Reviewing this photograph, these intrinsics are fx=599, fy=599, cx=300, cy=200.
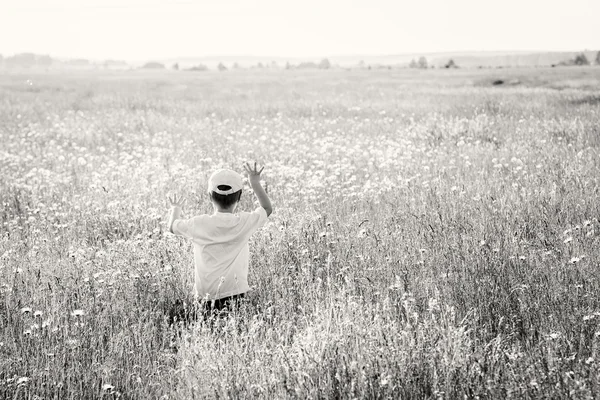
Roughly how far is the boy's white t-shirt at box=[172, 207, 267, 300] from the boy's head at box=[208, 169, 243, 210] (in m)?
0.08

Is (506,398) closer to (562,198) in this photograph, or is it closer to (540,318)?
(540,318)

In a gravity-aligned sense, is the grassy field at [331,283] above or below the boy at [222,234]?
below

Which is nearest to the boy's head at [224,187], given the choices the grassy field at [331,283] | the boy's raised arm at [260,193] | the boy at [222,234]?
the boy at [222,234]

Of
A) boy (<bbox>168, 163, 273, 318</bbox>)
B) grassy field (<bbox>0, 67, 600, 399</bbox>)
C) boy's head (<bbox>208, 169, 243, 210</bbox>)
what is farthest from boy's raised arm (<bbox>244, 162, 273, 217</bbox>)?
grassy field (<bbox>0, 67, 600, 399</bbox>)

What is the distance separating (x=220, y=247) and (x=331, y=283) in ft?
2.95

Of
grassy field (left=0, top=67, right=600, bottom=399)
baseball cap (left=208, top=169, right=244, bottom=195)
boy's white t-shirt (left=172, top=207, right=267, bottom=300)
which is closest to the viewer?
grassy field (left=0, top=67, right=600, bottom=399)

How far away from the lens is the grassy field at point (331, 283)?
3.09 meters

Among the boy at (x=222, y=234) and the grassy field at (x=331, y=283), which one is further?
the boy at (x=222, y=234)

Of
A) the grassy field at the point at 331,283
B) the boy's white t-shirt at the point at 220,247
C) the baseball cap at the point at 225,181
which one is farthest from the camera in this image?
the boy's white t-shirt at the point at 220,247

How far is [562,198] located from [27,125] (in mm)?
12628

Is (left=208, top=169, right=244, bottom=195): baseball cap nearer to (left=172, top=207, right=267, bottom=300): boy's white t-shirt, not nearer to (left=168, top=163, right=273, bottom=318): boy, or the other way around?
(left=168, top=163, right=273, bottom=318): boy

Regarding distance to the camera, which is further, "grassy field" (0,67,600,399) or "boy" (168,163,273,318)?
"boy" (168,163,273,318)

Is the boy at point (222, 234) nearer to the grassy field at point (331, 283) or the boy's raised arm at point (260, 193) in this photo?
the boy's raised arm at point (260, 193)

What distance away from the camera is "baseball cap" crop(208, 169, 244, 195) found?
12.6 feet
